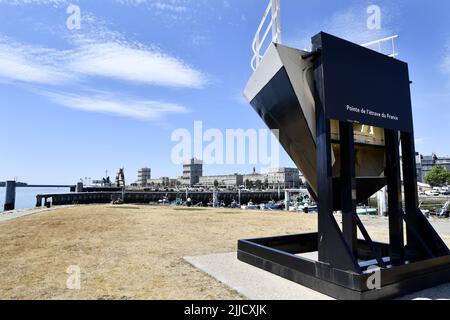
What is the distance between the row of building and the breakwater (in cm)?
2866

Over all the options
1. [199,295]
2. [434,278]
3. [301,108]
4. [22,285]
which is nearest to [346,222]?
[434,278]

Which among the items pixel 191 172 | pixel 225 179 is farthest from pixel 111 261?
pixel 225 179

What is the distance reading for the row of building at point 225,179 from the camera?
139 metres

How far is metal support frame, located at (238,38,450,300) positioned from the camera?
5.71m

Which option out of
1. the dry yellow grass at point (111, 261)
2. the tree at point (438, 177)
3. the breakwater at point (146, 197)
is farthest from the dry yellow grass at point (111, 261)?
the tree at point (438, 177)

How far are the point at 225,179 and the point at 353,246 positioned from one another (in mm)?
171017

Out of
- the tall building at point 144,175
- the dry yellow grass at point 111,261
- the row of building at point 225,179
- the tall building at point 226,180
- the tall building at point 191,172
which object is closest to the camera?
the dry yellow grass at point 111,261

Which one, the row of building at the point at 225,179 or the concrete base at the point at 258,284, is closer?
the concrete base at the point at 258,284

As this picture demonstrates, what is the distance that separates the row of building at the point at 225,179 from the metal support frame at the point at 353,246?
379 ft

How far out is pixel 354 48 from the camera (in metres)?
6.91

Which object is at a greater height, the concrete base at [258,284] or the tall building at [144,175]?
the tall building at [144,175]

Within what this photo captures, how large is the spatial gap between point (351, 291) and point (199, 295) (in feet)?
9.20

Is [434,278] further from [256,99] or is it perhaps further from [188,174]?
[188,174]

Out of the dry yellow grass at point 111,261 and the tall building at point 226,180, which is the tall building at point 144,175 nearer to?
the tall building at point 226,180
